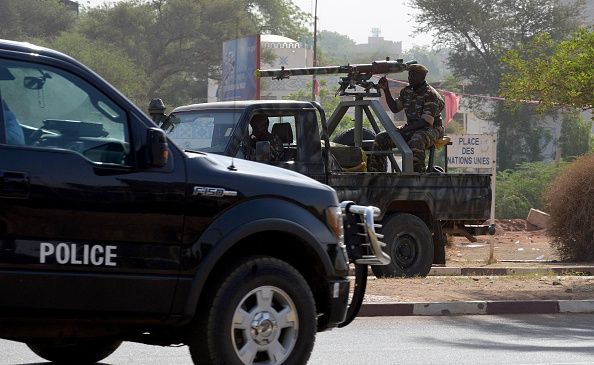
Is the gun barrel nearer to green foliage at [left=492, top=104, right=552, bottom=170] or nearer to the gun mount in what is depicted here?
the gun mount

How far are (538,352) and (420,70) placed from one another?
704 centimetres

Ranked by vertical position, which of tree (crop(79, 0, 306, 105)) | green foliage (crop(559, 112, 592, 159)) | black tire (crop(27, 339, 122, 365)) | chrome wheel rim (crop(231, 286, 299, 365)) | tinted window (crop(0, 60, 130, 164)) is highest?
tree (crop(79, 0, 306, 105))

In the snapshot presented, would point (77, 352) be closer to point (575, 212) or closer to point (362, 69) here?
point (362, 69)

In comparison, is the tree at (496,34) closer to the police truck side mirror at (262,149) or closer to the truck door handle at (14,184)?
the police truck side mirror at (262,149)

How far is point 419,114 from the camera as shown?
16.5m

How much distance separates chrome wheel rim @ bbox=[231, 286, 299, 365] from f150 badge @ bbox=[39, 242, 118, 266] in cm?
88

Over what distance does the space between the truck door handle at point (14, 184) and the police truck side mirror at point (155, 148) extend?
2.37 ft

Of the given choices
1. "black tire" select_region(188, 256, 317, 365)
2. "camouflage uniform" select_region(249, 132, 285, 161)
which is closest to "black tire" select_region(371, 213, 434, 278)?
"camouflage uniform" select_region(249, 132, 285, 161)

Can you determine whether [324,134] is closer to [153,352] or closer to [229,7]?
[153,352]

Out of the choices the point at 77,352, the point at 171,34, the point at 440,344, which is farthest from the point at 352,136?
the point at 171,34

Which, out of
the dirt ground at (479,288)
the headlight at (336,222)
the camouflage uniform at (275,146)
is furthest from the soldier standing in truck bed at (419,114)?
the headlight at (336,222)

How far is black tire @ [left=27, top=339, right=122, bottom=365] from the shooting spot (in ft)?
27.1

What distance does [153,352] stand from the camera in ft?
31.1

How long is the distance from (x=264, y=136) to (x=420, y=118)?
9.05 feet
